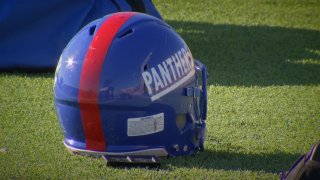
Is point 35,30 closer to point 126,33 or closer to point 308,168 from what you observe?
point 126,33

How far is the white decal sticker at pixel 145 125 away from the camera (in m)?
3.61

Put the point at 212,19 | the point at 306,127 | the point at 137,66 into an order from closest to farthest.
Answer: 1. the point at 137,66
2. the point at 306,127
3. the point at 212,19

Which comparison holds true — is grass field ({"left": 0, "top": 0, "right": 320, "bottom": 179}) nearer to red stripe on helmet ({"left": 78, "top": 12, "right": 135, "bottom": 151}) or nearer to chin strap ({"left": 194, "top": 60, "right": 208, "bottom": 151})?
chin strap ({"left": 194, "top": 60, "right": 208, "bottom": 151})

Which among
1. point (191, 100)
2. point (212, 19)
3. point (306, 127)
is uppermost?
point (191, 100)

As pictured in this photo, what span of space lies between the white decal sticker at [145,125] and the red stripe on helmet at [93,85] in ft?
0.54

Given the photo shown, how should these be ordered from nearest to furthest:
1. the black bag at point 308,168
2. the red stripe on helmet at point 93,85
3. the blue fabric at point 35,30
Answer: the black bag at point 308,168 → the red stripe on helmet at point 93,85 → the blue fabric at point 35,30

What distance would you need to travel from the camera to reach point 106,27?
3.70 meters

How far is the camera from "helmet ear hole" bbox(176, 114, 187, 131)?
12.4ft

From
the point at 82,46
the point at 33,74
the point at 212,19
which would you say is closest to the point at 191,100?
the point at 82,46

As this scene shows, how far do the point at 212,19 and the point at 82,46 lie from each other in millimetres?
4861

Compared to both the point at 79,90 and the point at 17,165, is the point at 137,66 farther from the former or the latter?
the point at 17,165

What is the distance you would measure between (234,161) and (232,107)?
1.20m

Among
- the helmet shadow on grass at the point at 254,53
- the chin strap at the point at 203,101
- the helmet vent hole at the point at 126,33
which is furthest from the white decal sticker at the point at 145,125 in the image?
the helmet shadow on grass at the point at 254,53

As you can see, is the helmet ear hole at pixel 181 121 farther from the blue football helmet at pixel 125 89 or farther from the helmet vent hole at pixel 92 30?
the helmet vent hole at pixel 92 30
